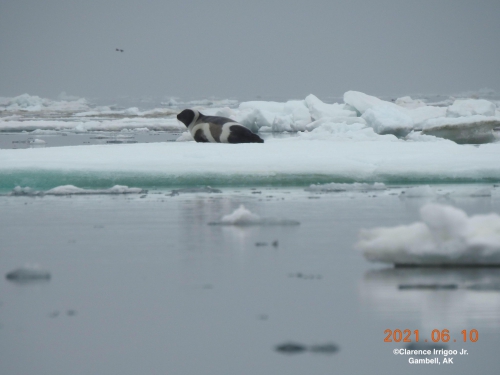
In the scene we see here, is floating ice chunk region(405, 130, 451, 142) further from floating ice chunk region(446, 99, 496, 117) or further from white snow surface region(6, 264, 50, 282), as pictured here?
white snow surface region(6, 264, 50, 282)

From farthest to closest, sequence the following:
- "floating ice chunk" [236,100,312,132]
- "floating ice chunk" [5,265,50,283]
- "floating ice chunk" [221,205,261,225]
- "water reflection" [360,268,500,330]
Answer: "floating ice chunk" [236,100,312,132] < "floating ice chunk" [221,205,261,225] < "floating ice chunk" [5,265,50,283] < "water reflection" [360,268,500,330]

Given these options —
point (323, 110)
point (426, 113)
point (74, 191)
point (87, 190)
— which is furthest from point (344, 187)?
point (323, 110)

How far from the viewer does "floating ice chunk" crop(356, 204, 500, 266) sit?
12.2ft

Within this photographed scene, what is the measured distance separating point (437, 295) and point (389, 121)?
847 centimetres

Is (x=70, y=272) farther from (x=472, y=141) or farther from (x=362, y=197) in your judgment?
(x=472, y=141)

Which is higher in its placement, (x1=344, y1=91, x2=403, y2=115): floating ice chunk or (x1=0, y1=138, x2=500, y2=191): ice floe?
(x1=344, y1=91, x2=403, y2=115): floating ice chunk

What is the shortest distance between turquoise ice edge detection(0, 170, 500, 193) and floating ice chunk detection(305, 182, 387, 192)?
0.24 m

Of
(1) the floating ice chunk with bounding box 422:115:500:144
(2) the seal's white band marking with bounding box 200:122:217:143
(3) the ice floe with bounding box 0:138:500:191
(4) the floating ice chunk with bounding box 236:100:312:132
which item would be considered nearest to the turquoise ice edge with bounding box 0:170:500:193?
(3) the ice floe with bounding box 0:138:500:191

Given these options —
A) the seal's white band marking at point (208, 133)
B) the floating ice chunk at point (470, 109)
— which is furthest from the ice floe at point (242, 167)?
the floating ice chunk at point (470, 109)

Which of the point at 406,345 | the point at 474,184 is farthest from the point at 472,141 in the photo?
the point at 406,345

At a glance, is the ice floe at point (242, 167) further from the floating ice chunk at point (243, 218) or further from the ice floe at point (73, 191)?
the floating ice chunk at point (243, 218)

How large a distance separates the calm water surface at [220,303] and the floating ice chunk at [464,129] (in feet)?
Result: 20.2
